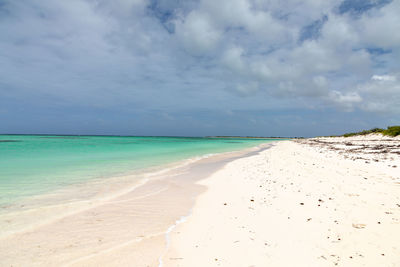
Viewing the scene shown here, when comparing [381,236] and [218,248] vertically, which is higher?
[381,236]

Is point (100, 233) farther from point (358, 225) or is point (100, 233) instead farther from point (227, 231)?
point (358, 225)

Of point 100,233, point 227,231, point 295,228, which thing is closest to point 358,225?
point 295,228

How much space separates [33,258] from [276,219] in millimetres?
4762

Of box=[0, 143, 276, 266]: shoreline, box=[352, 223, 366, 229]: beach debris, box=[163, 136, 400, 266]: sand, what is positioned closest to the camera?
box=[163, 136, 400, 266]: sand

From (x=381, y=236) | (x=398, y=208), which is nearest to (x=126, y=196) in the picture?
(x=381, y=236)

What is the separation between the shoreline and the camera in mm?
3449

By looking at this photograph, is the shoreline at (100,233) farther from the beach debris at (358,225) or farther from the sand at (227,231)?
the beach debris at (358,225)

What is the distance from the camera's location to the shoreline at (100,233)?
11.3ft

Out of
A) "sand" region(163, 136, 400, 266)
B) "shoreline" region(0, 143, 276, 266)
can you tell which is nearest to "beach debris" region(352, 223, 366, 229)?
"sand" region(163, 136, 400, 266)

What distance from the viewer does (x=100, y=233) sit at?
14.2ft

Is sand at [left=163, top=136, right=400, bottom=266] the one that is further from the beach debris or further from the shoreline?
the shoreline

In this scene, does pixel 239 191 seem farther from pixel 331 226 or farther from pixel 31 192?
pixel 31 192

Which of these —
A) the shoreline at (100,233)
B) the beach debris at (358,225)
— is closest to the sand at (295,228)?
the beach debris at (358,225)

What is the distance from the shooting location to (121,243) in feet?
12.7
